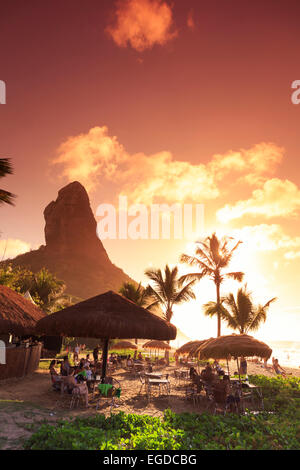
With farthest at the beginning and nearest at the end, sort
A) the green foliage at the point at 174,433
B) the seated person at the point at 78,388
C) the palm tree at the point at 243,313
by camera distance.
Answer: the palm tree at the point at 243,313
the seated person at the point at 78,388
the green foliage at the point at 174,433

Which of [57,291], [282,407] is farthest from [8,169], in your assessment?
[57,291]

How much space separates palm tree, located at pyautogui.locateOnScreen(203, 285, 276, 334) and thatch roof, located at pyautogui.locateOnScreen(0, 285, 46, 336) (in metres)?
16.5

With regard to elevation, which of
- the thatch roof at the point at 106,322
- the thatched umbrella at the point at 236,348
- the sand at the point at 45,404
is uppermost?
the thatch roof at the point at 106,322

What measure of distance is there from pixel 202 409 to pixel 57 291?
2779 centimetres

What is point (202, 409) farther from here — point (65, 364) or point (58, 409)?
point (65, 364)

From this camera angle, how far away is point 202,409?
9.37m

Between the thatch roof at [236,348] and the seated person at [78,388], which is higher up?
the thatch roof at [236,348]

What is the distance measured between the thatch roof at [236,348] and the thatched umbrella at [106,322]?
5.20 ft

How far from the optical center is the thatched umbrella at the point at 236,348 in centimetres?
949

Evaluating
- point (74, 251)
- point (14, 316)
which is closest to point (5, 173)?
point (14, 316)

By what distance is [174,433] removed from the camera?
6.06 meters

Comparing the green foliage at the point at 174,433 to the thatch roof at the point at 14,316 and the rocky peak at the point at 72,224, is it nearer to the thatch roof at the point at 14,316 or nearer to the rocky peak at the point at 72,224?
the thatch roof at the point at 14,316

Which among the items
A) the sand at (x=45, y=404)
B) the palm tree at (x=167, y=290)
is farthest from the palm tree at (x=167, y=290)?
the sand at (x=45, y=404)

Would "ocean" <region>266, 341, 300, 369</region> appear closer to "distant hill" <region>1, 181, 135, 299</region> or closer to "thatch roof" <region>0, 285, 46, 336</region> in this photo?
"thatch roof" <region>0, 285, 46, 336</region>
